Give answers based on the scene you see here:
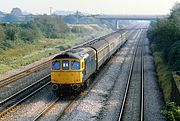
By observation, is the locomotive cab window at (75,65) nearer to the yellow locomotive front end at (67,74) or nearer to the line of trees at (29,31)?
the yellow locomotive front end at (67,74)

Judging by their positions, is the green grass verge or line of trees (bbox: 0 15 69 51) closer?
the green grass verge

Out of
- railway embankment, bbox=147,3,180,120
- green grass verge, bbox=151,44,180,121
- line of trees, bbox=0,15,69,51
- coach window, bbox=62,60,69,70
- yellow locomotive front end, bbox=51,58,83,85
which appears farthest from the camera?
line of trees, bbox=0,15,69,51

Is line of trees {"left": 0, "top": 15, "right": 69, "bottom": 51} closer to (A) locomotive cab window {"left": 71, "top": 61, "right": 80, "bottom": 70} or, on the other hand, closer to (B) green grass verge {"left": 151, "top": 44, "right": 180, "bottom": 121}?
(B) green grass verge {"left": 151, "top": 44, "right": 180, "bottom": 121}

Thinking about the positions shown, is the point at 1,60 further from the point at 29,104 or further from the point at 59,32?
the point at 59,32

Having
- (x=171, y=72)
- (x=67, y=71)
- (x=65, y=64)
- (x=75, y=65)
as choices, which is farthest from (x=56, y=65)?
(x=171, y=72)

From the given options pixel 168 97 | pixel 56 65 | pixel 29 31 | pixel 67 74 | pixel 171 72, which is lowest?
pixel 168 97

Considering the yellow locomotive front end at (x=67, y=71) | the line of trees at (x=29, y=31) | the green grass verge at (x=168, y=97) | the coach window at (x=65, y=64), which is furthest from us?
the line of trees at (x=29, y=31)

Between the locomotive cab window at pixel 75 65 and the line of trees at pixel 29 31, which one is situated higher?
the locomotive cab window at pixel 75 65

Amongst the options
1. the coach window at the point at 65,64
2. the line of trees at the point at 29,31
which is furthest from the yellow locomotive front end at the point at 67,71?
the line of trees at the point at 29,31

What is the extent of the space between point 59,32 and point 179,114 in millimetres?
79964

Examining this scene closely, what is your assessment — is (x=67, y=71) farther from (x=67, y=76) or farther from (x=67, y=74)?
(x=67, y=76)

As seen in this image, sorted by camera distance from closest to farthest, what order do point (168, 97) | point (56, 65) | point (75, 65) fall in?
point (168, 97), point (75, 65), point (56, 65)

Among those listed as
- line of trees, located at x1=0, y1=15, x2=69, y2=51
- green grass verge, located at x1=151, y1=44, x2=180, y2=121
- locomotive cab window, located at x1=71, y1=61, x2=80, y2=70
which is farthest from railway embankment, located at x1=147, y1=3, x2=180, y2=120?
line of trees, located at x1=0, y1=15, x2=69, y2=51

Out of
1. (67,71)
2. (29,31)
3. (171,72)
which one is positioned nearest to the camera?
(67,71)
